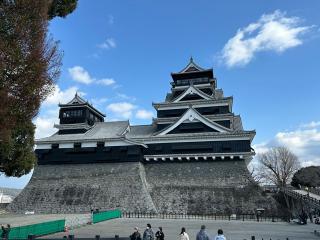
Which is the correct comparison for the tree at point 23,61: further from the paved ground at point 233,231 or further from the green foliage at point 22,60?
the paved ground at point 233,231

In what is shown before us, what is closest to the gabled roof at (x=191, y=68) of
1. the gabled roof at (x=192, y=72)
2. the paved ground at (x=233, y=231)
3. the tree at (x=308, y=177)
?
the gabled roof at (x=192, y=72)

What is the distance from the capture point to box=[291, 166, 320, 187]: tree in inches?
1854

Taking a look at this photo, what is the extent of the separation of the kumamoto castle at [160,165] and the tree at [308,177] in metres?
11.7

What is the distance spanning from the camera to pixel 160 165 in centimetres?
4153

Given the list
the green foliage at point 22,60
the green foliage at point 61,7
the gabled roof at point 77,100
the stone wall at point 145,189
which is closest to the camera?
the green foliage at point 22,60

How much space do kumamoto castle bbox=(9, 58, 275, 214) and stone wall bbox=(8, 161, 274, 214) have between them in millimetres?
102

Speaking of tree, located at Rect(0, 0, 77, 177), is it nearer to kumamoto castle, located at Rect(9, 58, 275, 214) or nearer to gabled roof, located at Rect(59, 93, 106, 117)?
kumamoto castle, located at Rect(9, 58, 275, 214)

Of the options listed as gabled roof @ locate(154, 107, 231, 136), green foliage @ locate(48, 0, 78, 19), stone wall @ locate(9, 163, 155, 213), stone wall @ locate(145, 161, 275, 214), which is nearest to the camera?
green foliage @ locate(48, 0, 78, 19)

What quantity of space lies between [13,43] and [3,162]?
7277 millimetres

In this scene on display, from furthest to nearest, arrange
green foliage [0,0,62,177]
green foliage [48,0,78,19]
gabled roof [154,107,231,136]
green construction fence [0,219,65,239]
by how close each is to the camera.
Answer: gabled roof [154,107,231,136]
green construction fence [0,219,65,239]
green foliage [48,0,78,19]
green foliage [0,0,62,177]

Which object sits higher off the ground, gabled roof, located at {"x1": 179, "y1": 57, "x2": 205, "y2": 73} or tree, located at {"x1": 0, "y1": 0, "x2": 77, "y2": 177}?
gabled roof, located at {"x1": 179, "y1": 57, "x2": 205, "y2": 73}

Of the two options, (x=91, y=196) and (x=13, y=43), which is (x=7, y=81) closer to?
(x=13, y=43)

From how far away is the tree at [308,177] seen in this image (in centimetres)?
4709

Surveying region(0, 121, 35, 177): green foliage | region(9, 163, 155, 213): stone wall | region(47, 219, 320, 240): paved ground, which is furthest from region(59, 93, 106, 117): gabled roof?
region(0, 121, 35, 177): green foliage
